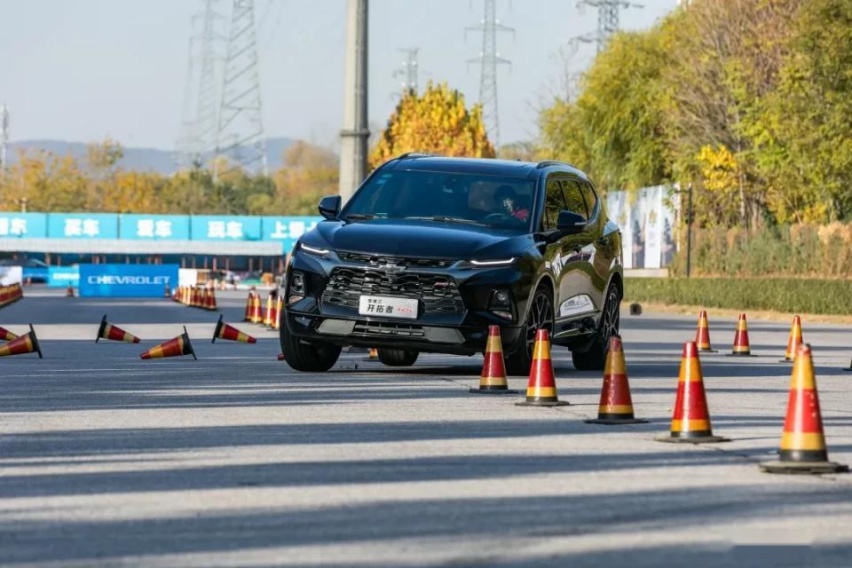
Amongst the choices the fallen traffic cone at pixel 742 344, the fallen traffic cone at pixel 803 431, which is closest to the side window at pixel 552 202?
the fallen traffic cone at pixel 742 344

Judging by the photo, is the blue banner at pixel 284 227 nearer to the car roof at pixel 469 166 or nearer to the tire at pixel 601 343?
the tire at pixel 601 343

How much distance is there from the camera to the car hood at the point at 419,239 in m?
17.1

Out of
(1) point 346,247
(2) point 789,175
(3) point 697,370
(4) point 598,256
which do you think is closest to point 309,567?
(3) point 697,370

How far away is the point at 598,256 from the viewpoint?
20062 mm

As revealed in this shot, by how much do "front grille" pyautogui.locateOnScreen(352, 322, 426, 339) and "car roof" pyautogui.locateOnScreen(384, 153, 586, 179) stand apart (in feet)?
7.95

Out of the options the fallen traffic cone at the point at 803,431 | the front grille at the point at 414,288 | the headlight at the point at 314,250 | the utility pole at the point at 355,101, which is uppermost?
the utility pole at the point at 355,101

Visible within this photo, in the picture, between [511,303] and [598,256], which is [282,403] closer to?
[511,303]

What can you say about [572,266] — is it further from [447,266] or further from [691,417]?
[691,417]

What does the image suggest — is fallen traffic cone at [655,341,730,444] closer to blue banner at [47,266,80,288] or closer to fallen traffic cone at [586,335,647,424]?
fallen traffic cone at [586,335,647,424]

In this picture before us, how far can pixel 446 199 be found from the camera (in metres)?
18.6

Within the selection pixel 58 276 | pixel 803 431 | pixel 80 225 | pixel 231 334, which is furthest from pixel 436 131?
pixel 803 431

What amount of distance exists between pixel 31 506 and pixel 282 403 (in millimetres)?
5952

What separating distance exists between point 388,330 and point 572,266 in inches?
106

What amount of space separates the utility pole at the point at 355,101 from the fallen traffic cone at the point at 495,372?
26.8 feet
